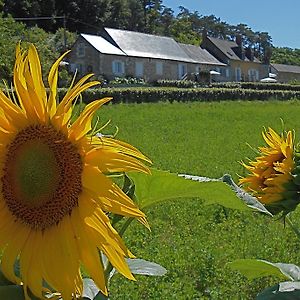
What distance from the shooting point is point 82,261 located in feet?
1.62

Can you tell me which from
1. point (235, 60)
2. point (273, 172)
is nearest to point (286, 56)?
point (235, 60)

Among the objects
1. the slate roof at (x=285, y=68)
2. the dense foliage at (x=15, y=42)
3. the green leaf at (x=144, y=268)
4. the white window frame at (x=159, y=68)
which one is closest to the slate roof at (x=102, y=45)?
the dense foliage at (x=15, y=42)

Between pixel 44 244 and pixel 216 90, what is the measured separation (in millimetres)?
22400

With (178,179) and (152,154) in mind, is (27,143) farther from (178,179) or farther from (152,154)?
(152,154)

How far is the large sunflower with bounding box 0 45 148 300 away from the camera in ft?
1.61

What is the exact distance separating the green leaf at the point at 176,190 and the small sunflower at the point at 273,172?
19 cm

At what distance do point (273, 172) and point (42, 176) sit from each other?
371mm

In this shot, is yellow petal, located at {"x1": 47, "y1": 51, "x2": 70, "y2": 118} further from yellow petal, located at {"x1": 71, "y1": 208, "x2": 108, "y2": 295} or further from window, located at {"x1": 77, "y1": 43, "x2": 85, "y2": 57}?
window, located at {"x1": 77, "y1": 43, "x2": 85, "y2": 57}

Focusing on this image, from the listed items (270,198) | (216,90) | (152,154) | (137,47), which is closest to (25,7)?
(137,47)

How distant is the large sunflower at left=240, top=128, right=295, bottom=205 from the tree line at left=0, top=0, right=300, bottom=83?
16216 millimetres

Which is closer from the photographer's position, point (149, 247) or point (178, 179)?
point (178, 179)

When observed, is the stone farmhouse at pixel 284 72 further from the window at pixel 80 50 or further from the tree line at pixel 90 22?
the window at pixel 80 50

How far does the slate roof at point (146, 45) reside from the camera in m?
33.2

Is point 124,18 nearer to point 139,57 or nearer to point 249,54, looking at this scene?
point 249,54
